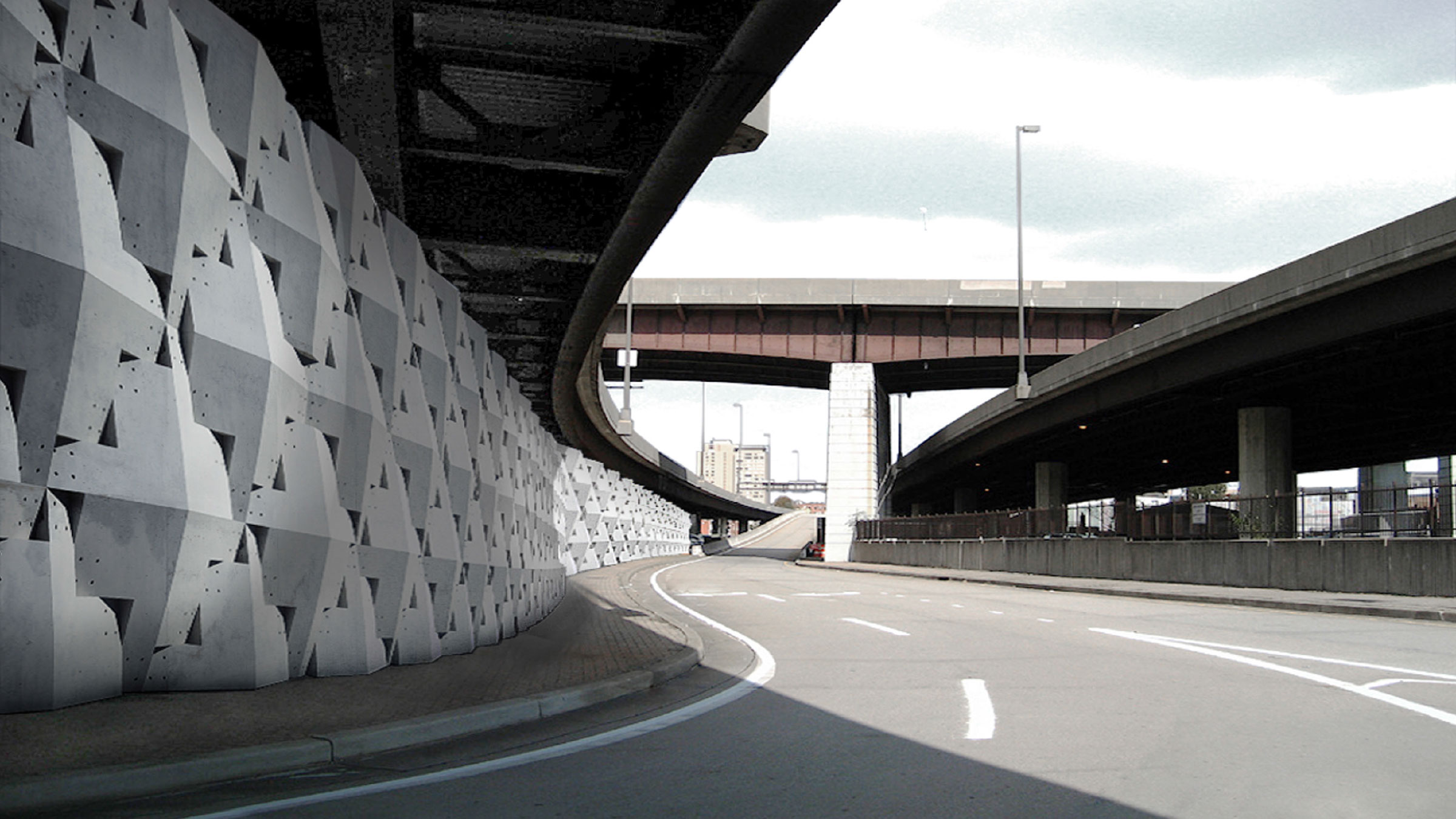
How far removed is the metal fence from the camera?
26.2 m

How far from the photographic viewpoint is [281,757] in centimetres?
691

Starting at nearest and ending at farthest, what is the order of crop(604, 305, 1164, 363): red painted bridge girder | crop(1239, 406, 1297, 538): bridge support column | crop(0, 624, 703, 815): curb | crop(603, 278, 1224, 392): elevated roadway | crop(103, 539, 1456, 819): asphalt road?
crop(0, 624, 703, 815): curb → crop(103, 539, 1456, 819): asphalt road → crop(1239, 406, 1297, 538): bridge support column → crop(603, 278, 1224, 392): elevated roadway → crop(604, 305, 1164, 363): red painted bridge girder

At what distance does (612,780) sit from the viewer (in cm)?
677

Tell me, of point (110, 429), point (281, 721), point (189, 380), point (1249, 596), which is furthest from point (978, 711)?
point (1249, 596)

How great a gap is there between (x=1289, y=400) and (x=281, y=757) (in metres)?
38.1

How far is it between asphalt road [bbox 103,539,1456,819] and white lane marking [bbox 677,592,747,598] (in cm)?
1305

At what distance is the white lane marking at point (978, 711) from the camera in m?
8.31

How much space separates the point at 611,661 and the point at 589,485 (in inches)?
1373

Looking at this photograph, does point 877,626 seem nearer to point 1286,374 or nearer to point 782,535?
point 1286,374

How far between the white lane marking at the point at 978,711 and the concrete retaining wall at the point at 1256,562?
1603cm

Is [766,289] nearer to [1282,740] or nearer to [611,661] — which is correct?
[611,661]

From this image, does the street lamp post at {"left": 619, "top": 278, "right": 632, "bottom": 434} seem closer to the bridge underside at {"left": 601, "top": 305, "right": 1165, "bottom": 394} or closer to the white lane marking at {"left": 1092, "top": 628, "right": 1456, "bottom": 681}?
the bridge underside at {"left": 601, "top": 305, "right": 1165, "bottom": 394}

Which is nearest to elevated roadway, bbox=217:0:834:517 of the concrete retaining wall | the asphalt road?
the asphalt road

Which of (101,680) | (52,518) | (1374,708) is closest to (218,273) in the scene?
(52,518)
